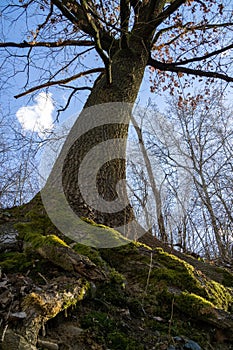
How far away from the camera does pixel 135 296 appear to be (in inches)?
79.1

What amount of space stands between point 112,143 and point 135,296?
2.27m

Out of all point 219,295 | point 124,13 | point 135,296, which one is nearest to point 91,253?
point 135,296

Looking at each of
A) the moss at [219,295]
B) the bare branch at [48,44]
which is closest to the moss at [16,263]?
the moss at [219,295]

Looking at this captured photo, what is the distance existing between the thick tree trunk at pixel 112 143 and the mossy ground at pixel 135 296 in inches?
25.6

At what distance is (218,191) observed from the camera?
1012cm

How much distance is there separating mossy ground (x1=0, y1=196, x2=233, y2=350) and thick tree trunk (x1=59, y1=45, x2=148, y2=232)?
651 millimetres

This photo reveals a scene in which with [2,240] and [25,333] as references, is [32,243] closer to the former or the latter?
[2,240]

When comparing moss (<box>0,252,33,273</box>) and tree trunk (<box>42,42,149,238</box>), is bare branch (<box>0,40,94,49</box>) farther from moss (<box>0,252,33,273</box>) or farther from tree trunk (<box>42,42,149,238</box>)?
A: moss (<box>0,252,33,273</box>)

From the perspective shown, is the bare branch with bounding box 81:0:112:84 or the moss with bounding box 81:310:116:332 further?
the bare branch with bounding box 81:0:112:84

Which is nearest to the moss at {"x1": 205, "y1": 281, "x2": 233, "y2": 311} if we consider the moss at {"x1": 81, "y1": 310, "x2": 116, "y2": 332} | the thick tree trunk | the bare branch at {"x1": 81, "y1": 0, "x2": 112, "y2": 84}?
the moss at {"x1": 81, "y1": 310, "x2": 116, "y2": 332}

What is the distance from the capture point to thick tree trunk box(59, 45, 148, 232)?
3.26 meters

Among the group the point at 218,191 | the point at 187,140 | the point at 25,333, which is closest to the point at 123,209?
the point at 25,333

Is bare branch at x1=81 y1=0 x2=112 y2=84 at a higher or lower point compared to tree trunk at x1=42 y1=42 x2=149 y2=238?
higher

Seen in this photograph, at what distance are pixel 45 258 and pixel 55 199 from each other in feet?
3.72
